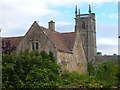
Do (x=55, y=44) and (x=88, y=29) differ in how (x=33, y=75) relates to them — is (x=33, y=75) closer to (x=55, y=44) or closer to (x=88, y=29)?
(x=55, y=44)

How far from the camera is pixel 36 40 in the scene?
48.3 m

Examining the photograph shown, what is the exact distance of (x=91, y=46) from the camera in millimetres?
112500

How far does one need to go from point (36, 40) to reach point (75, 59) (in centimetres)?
785

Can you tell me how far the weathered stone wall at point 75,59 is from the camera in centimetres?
4869

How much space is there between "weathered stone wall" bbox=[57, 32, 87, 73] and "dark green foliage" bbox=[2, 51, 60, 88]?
A: 45.5 ft

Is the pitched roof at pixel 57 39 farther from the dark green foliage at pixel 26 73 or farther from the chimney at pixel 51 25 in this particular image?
the dark green foliage at pixel 26 73

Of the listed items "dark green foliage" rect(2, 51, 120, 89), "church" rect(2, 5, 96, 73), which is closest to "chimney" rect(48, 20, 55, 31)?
"church" rect(2, 5, 96, 73)

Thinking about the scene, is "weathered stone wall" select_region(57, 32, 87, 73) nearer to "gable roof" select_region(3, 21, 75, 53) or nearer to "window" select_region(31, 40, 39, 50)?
"gable roof" select_region(3, 21, 75, 53)

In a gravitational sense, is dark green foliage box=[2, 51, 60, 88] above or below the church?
below

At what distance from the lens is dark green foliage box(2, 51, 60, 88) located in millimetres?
30141

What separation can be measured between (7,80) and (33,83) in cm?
236

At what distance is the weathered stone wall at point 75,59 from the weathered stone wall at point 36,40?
5.91ft

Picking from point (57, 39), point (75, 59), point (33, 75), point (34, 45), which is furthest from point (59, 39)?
point (33, 75)

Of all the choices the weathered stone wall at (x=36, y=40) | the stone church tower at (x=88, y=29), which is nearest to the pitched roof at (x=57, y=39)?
the weathered stone wall at (x=36, y=40)
